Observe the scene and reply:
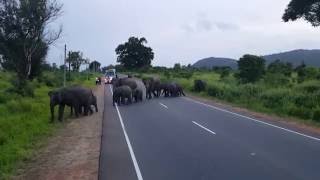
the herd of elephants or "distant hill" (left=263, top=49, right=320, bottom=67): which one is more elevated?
"distant hill" (left=263, top=49, right=320, bottom=67)

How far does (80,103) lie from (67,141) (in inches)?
367

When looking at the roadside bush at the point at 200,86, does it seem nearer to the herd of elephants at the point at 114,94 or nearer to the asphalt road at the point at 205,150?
the herd of elephants at the point at 114,94

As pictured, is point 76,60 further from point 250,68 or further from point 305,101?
point 305,101

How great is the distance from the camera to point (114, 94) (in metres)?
37.4

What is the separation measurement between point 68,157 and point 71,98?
1211 centimetres

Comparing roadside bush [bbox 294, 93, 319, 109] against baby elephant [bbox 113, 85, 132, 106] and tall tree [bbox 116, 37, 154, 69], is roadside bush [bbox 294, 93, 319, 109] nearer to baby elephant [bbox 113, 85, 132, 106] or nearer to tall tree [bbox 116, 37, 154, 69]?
baby elephant [bbox 113, 85, 132, 106]

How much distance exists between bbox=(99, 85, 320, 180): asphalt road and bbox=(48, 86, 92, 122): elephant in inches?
118

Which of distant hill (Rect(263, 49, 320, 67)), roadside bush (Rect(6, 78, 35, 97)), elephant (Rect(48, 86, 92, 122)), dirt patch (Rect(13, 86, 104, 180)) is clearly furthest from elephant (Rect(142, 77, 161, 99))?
distant hill (Rect(263, 49, 320, 67))

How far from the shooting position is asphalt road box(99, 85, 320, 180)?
12.4 meters

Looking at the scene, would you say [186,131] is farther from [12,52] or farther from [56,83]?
[56,83]

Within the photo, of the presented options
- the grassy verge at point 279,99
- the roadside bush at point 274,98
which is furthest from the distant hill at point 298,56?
the roadside bush at point 274,98

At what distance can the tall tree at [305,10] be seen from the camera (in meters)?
39.1

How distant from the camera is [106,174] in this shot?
12.7 metres

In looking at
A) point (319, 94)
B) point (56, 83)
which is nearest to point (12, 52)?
point (56, 83)
